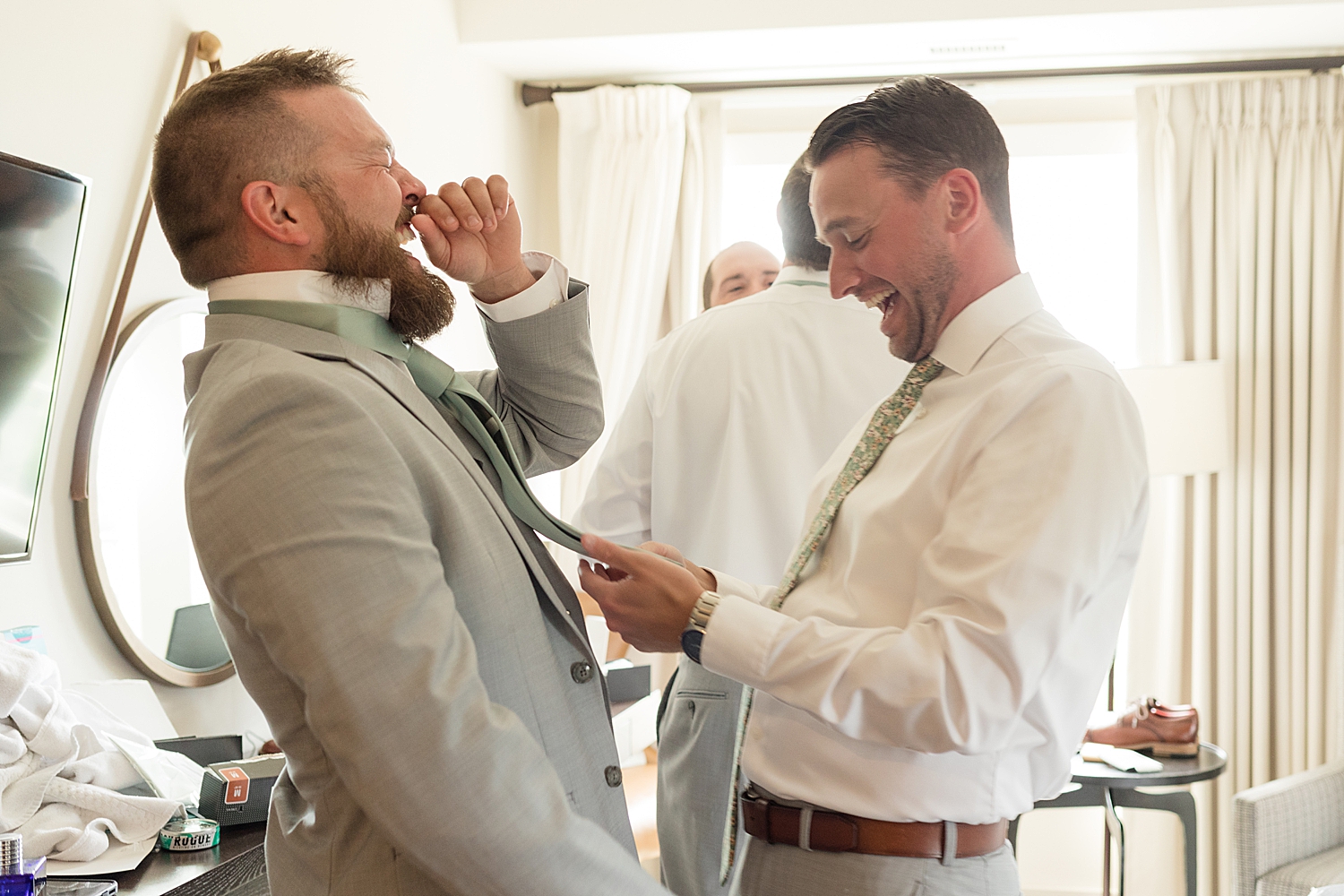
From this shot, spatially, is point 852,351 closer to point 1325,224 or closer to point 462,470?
A: point 462,470

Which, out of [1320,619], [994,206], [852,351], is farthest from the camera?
[1320,619]

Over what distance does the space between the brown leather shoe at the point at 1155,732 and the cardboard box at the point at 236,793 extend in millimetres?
2287

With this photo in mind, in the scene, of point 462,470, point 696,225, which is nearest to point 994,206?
point 462,470

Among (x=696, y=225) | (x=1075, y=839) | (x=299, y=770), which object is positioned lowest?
(x=1075, y=839)

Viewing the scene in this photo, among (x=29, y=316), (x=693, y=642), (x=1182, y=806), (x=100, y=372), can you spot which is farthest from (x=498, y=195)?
(x=1182, y=806)

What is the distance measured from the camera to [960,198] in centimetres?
129

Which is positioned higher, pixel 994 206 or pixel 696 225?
pixel 696 225

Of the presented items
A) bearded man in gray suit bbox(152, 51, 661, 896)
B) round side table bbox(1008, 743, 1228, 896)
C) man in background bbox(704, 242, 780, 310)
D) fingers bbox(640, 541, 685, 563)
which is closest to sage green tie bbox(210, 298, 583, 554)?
bearded man in gray suit bbox(152, 51, 661, 896)

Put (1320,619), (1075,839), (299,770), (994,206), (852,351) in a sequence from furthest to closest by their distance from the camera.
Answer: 1. (1075,839)
2. (1320,619)
3. (852,351)
4. (994,206)
5. (299,770)

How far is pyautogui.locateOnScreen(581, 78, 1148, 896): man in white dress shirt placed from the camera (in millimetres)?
1087

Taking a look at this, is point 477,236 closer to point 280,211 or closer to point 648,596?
point 280,211

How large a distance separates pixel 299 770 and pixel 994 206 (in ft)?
3.11

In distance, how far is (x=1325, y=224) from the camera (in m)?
3.84

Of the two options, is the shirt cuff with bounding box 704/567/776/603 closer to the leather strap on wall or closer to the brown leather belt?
the brown leather belt
